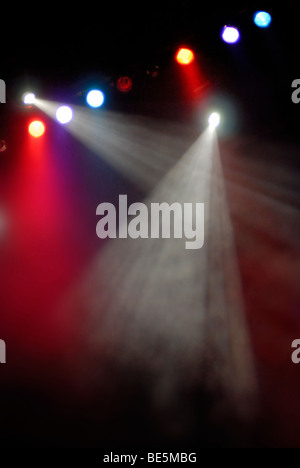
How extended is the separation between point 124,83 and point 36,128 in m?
0.67

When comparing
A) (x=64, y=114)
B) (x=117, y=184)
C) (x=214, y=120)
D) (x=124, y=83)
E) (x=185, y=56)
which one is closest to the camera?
(x=185, y=56)

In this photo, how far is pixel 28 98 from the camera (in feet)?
9.05

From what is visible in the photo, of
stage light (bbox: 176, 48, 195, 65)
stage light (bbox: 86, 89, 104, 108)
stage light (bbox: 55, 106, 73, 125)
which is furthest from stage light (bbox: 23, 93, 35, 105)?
stage light (bbox: 176, 48, 195, 65)

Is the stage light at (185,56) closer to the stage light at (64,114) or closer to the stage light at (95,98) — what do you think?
the stage light at (95,98)

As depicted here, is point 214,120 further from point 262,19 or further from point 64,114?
point 64,114

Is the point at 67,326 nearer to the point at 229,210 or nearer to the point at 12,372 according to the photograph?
the point at 12,372

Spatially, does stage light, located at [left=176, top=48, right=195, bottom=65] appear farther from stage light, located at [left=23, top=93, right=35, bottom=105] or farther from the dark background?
stage light, located at [left=23, top=93, right=35, bottom=105]

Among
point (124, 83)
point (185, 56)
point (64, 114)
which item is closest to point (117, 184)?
point (64, 114)

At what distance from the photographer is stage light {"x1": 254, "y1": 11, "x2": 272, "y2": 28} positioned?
7.94 feet

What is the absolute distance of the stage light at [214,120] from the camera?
3082mm

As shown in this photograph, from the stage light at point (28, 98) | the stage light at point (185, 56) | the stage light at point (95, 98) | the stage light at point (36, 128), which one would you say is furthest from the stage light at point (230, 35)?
the stage light at point (36, 128)

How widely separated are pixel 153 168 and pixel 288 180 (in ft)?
3.16

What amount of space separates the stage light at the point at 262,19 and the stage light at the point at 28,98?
1281 mm

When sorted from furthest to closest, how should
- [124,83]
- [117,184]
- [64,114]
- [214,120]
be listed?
1. [117,184]
2. [214,120]
3. [64,114]
4. [124,83]
